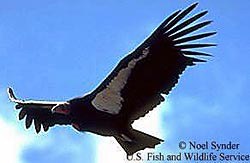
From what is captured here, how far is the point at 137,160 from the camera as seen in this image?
396 cm

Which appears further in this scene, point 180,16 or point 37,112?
point 37,112

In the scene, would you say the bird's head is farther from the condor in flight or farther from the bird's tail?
the bird's tail

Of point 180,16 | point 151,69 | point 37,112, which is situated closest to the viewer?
point 180,16

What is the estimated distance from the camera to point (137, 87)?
3.79m

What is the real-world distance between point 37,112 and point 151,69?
0.78 meters

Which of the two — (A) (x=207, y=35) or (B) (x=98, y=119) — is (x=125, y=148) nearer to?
(B) (x=98, y=119)

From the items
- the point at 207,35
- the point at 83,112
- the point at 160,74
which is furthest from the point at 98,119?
the point at 207,35

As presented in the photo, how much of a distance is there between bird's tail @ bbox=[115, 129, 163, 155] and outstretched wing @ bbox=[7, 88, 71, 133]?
39 centimetres

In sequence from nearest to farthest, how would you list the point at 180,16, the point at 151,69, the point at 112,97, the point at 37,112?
the point at 180,16, the point at 151,69, the point at 112,97, the point at 37,112

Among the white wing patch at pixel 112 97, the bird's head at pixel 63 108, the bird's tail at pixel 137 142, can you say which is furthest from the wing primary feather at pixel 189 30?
the bird's head at pixel 63 108

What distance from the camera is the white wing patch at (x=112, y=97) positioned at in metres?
3.76

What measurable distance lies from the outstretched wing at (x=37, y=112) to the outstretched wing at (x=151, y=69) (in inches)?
16.8

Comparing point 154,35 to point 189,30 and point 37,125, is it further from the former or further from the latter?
point 37,125

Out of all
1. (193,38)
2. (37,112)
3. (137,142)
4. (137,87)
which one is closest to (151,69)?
(137,87)
